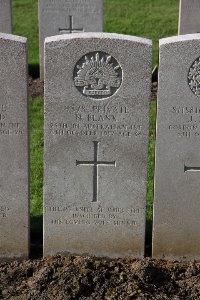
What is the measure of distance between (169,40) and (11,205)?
1885 mm

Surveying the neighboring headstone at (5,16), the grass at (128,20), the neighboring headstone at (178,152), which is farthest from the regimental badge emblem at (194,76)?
the neighboring headstone at (5,16)

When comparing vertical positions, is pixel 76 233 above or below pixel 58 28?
below

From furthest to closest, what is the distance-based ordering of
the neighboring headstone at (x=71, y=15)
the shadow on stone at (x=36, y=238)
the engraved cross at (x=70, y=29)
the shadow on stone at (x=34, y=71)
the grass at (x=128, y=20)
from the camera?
the grass at (x=128, y=20) < the shadow on stone at (x=34, y=71) < the engraved cross at (x=70, y=29) < the neighboring headstone at (x=71, y=15) < the shadow on stone at (x=36, y=238)

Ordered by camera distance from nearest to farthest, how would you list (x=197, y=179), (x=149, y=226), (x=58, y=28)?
(x=197, y=179)
(x=149, y=226)
(x=58, y=28)

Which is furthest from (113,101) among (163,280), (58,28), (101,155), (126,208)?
(58,28)

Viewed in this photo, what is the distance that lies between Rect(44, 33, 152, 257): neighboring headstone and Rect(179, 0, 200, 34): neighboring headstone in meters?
5.41

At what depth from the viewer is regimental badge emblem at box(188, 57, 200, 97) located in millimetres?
5270

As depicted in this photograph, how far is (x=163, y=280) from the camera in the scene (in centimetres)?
545

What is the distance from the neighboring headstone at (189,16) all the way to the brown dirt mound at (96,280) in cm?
560

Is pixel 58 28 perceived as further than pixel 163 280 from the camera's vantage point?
Yes

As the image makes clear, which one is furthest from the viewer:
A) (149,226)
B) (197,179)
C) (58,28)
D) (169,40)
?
(58,28)

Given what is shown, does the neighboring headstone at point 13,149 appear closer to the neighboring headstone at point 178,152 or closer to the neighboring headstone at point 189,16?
the neighboring headstone at point 178,152

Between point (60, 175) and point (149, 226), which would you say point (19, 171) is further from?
point (149, 226)

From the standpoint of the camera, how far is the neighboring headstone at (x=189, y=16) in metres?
10.4
